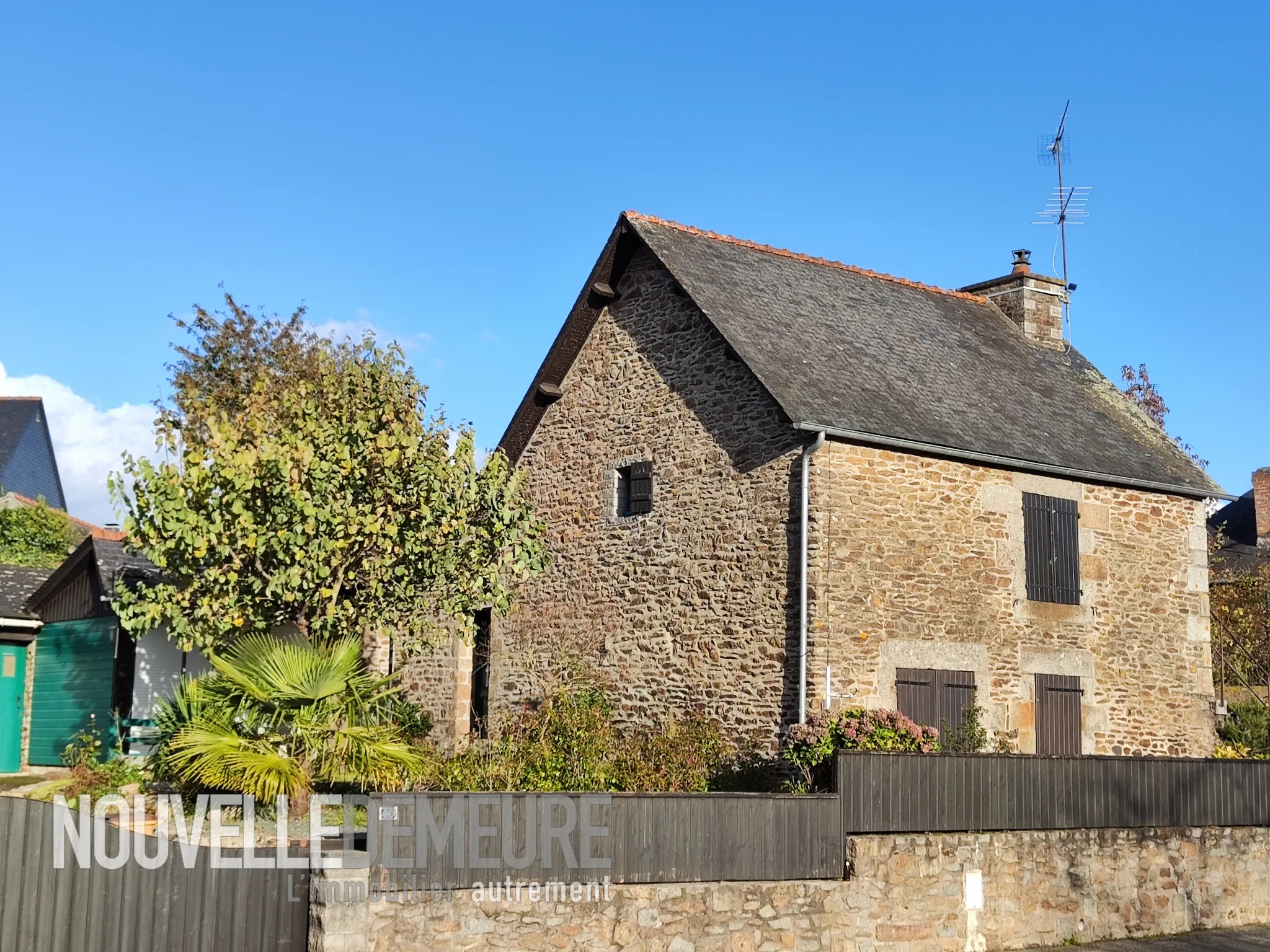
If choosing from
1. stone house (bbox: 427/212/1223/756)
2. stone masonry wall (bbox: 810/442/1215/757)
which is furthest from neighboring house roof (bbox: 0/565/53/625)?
stone masonry wall (bbox: 810/442/1215/757)

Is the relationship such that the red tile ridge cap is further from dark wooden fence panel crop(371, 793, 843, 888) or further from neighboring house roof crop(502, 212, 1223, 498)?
dark wooden fence panel crop(371, 793, 843, 888)

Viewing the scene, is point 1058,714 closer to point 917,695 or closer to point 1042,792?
point 917,695

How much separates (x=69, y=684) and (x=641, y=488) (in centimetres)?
863

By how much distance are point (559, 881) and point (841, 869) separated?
2806 mm

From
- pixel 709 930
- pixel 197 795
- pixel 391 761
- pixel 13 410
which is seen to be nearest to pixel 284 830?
pixel 391 761

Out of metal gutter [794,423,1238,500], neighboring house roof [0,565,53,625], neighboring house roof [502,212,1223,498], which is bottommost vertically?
neighboring house roof [0,565,53,625]

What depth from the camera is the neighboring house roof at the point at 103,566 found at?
18453mm

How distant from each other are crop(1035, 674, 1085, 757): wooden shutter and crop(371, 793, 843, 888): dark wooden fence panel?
635cm

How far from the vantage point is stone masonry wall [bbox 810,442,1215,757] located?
51.4 ft

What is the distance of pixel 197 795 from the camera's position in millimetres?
12469

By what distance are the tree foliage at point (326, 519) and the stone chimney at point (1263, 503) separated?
31.2 metres

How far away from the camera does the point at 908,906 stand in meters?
12.0

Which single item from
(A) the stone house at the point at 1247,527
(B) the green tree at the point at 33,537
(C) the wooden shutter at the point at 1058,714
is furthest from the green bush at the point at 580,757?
(A) the stone house at the point at 1247,527

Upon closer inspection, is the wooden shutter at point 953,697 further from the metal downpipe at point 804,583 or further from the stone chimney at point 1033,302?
the stone chimney at point 1033,302
